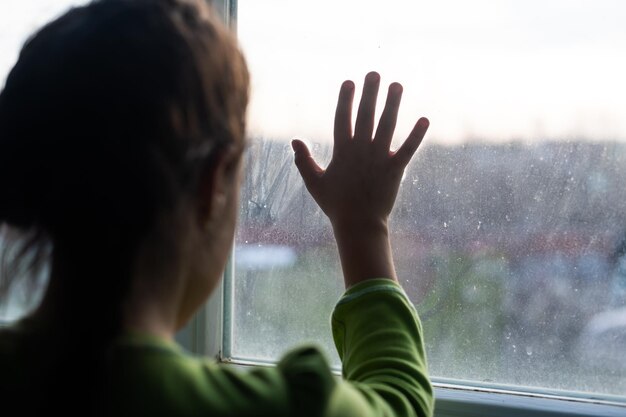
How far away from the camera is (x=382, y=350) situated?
0.69 metres

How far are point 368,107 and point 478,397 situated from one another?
0.33 m

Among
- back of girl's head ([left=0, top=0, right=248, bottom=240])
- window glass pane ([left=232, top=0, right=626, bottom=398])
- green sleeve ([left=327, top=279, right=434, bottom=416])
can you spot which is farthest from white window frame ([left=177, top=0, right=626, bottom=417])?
back of girl's head ([left=0, top=0, right=248, bottom=240])

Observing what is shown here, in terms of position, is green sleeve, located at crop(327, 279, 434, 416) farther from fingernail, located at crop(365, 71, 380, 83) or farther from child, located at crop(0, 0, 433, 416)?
fingernail, located at crop(365, 71, 380, 83)

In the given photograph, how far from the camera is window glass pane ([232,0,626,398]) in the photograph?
796mm

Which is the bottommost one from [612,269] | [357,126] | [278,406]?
[278,406]

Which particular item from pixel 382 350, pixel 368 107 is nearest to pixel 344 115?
pixel 368 107

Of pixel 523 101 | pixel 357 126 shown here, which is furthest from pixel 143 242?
pixel 523 101

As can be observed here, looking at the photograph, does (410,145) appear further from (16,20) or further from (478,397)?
(16,20)

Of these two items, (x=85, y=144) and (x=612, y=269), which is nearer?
(x=85, y=144)

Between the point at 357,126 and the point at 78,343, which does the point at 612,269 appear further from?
the point at 78,343

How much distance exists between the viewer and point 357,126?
80cm

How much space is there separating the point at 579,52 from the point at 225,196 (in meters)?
0.41

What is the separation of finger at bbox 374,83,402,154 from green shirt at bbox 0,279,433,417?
21cm

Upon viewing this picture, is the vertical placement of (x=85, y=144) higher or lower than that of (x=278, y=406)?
higher
